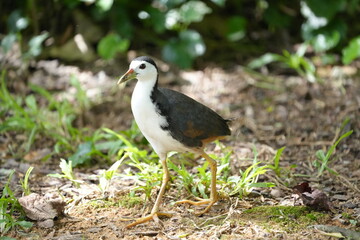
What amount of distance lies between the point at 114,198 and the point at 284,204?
52.3 inches

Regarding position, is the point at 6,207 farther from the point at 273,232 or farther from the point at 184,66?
the point at 184,66

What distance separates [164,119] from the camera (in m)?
3.57

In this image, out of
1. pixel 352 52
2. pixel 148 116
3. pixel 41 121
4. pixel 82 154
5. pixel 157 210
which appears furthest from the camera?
pixel 352 52

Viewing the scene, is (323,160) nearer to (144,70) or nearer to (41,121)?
(144,70)

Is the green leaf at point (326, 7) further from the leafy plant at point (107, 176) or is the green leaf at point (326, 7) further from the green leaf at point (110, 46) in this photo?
the leafy plant at point (107, 176)

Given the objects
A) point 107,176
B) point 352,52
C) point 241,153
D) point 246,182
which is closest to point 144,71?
point 107,176

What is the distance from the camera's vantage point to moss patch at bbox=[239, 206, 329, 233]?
3469 millimetres

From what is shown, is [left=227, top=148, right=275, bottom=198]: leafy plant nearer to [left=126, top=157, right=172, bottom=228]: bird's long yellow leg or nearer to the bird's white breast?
[left=126, top=157, right=172, bottom=228]: bird's long yellow leg

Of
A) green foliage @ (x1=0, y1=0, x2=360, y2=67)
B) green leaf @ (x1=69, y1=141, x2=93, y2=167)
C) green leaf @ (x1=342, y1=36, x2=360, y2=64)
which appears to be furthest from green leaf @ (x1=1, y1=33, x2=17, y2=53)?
green leaf @ (x1=342, y1=36, x2=360, y2=64)

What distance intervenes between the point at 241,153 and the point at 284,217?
126cm

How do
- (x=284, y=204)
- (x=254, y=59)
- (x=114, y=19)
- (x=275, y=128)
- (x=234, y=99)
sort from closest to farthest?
1. (x=284, y=204)
2. (x=275, y=128)
3. (x=234, y=99)
4. (x=114, y=19)
5. (x=254, y=59)

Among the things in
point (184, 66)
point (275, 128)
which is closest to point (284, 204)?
point (275, 128)

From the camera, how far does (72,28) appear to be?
7.00 meters

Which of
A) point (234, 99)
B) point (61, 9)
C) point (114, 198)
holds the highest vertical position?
point (61, 9)
